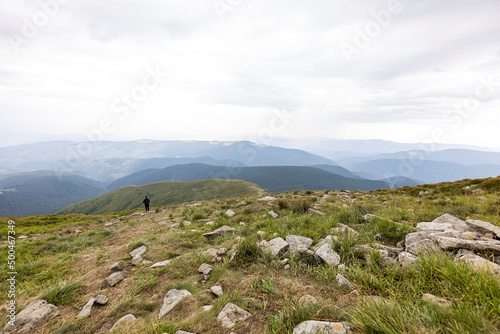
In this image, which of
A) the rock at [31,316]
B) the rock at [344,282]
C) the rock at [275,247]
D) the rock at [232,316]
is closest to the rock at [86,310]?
the rock at [31,316]

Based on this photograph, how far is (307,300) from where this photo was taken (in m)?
3.50

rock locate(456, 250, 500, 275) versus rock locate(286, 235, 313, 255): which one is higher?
rock locate(456, 250, 500, 275)

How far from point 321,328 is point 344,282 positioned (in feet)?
4.52

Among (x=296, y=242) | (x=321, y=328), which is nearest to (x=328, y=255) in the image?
(x=296, y=242)

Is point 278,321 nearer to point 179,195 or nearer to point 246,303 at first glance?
point 246,303

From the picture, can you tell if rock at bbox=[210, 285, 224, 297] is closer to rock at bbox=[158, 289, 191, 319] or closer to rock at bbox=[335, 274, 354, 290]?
rock at bbox=[158, 289, 191, 319]

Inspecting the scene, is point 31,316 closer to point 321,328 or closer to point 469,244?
point 321,328

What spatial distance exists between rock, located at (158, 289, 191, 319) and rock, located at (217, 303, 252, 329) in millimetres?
1108

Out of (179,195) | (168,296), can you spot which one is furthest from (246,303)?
(179,195)

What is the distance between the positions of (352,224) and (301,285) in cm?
401

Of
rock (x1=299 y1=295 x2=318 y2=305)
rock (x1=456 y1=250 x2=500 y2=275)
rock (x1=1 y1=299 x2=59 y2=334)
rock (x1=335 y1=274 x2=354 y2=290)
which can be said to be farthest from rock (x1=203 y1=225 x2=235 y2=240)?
rock (x1=456 y1=250 x2=500 y2=275)

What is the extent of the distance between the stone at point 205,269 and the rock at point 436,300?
14.5 feet

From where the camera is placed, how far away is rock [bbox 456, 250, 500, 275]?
303 cm

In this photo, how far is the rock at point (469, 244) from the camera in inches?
146
